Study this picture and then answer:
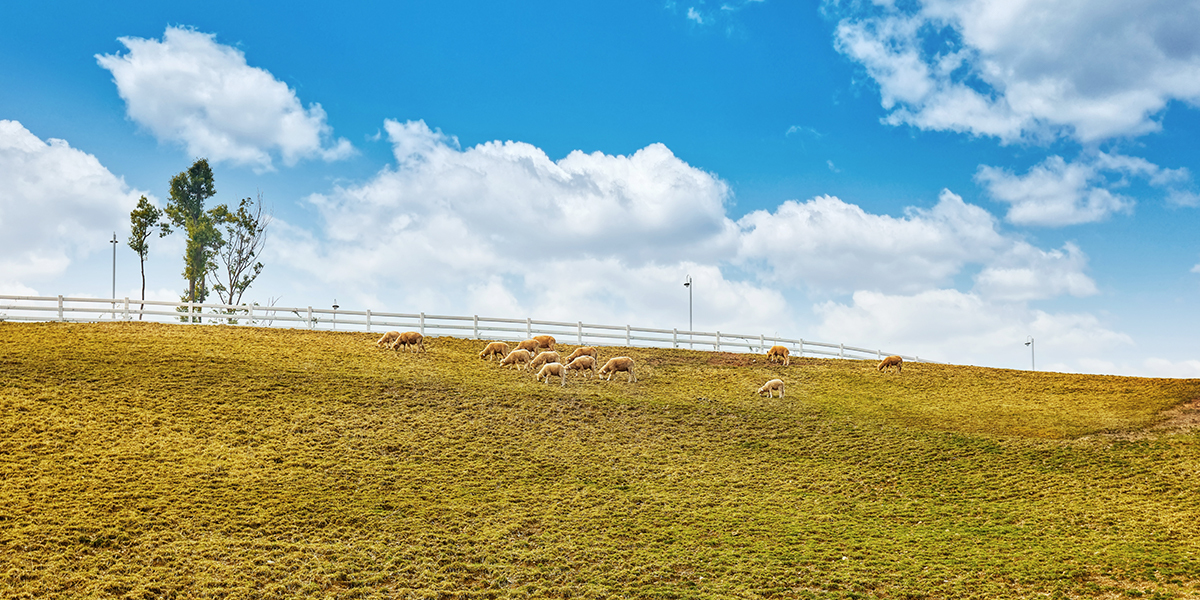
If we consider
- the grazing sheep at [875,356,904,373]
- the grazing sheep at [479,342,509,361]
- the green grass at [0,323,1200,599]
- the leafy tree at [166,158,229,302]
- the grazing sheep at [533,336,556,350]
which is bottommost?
the green grass at [0,323,1200,599]

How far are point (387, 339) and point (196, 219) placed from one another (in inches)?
1144

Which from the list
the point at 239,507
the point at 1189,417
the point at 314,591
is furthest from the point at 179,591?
the point at 1189,417

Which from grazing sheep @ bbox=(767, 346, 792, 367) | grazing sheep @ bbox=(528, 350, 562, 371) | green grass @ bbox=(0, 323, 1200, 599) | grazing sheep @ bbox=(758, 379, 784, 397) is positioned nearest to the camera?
green grass @ bbox=(0, 323, 1200, 599)

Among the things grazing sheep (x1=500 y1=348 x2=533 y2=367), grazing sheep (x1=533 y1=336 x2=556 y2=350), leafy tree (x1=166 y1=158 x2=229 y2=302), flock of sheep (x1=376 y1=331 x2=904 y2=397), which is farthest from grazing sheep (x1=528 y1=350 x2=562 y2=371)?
leafy tree (x1=166 y1=158 x2=229 y2=302)

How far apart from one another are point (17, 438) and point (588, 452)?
45.1 feet

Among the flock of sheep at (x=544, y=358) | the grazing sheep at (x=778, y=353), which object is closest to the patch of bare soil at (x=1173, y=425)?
the flock of sheep at (x=544, y=358)

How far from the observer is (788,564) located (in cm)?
1464

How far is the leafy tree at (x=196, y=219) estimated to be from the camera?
49844 millimetres

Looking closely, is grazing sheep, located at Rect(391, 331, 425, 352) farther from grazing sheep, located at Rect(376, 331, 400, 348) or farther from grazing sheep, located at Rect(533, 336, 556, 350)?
grazing sheep, located at Rect(533, 336, 556, 350)

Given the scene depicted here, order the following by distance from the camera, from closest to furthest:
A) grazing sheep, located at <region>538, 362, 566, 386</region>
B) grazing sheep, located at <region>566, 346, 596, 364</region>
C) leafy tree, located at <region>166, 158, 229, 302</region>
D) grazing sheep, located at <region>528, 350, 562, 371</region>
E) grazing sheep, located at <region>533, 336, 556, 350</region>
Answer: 1. grazing sheep, located at <region>538, 362, 566, 386</region>
2. grazing sheep, located at <region>528, 350, 562, 371</region>
3. grazing sheep, located at <region>566, 346, 596, 364</region>
4. grazing sheep, located at <region>533, 336, 556, 350</region>
5. leafy tree, located at <region>166, 158, 229, 302</region>

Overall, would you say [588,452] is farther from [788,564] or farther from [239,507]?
[239,507]

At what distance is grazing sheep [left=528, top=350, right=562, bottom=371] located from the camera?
28297mm

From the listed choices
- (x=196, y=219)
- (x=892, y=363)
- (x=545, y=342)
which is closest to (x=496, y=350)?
(x=545, y=342)

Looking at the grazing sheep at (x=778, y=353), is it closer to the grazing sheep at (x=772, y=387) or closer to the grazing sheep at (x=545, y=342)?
the grazing sheep at (x=772, y=387)
